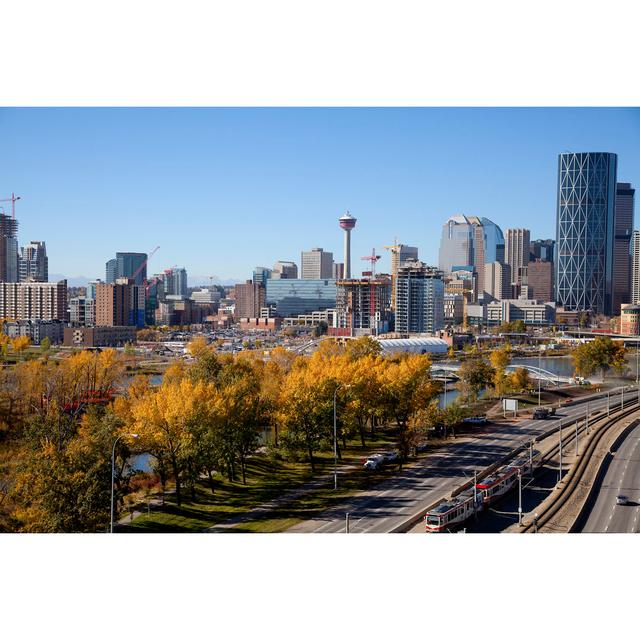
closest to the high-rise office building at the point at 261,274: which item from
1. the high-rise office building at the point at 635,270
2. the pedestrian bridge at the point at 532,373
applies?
the high-rise office building at the point at 635,270

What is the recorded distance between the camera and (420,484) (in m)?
A: 9.66

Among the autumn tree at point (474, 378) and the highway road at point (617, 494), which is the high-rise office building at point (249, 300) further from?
the highway road at point (617, 494)

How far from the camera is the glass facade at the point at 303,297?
62094mm

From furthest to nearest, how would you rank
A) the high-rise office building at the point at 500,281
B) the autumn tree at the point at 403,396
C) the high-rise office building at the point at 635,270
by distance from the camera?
the high-rise office building at the point at 500,281
the high-rise office building at the point at 635,270
the autumn tree at the point at 403,396

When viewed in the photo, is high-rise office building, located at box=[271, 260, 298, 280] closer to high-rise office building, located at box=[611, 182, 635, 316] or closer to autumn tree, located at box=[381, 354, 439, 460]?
high-rise office building, located at box=[611, 182, 635, 316]

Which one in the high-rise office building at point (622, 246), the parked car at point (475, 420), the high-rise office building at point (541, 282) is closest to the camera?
the parked car at point (475, 420)

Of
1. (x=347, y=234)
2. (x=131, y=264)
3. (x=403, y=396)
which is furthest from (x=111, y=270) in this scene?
(x=403, y=396)

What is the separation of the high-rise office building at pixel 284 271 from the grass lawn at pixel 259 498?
58.7m

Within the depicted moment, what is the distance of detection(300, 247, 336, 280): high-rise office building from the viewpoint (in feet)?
267

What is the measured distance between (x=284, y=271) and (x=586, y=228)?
1093 inches

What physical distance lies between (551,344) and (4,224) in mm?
32737

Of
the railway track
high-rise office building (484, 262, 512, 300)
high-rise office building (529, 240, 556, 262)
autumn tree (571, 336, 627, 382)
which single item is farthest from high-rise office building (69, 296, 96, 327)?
high-rise office building (529, 240, 556, 262)

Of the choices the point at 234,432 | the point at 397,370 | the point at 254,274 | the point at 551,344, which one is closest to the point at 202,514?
the point at 234,432

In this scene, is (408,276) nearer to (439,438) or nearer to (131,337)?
(131,337)
